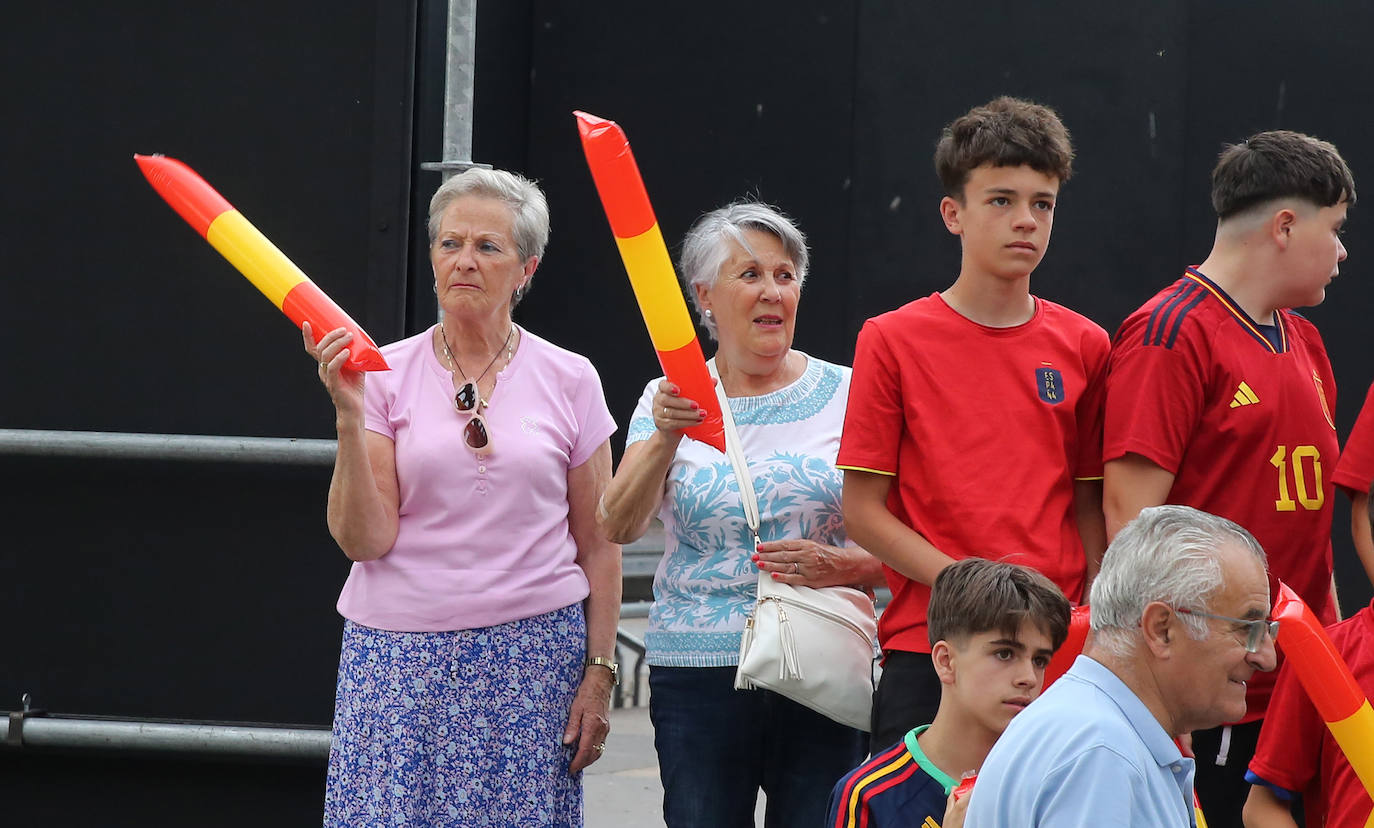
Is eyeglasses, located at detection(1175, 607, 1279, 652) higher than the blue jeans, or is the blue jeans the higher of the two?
eyeglasses, located at detection(1175, 607, 1279, 652)

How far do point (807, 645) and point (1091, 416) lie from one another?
0.62m

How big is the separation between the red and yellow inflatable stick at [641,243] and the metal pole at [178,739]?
4.86 feet

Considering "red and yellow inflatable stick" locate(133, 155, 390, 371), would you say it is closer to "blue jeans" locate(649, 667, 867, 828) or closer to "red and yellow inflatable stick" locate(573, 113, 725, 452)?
"red and yellow inflatable stick" locate(573, 113, 725, 452)

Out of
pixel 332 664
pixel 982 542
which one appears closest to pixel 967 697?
pixel 982 542

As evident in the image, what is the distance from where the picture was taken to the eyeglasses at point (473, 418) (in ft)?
9.27

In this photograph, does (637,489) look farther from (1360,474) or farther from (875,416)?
(1360,474)

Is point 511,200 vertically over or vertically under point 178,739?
over

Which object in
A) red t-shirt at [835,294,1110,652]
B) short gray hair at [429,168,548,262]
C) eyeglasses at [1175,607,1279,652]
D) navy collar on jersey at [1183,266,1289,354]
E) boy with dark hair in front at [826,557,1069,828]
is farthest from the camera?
short gray hair at [429,168,548,262]

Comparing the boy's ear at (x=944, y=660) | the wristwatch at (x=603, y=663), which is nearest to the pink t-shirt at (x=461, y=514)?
the wristwatch at (x=603, y=663)

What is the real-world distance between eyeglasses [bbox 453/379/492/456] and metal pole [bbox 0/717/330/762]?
0.97m

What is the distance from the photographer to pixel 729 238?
2910mm

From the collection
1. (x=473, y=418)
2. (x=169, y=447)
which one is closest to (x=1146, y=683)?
(x=473, y=418)

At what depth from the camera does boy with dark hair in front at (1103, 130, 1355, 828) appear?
2545mm

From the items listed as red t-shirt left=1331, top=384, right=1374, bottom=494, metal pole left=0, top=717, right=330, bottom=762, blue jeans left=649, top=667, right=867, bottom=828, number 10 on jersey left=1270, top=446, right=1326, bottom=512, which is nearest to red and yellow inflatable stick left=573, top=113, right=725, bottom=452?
blue jeans left=649, top=667, right=867, bottom=828
